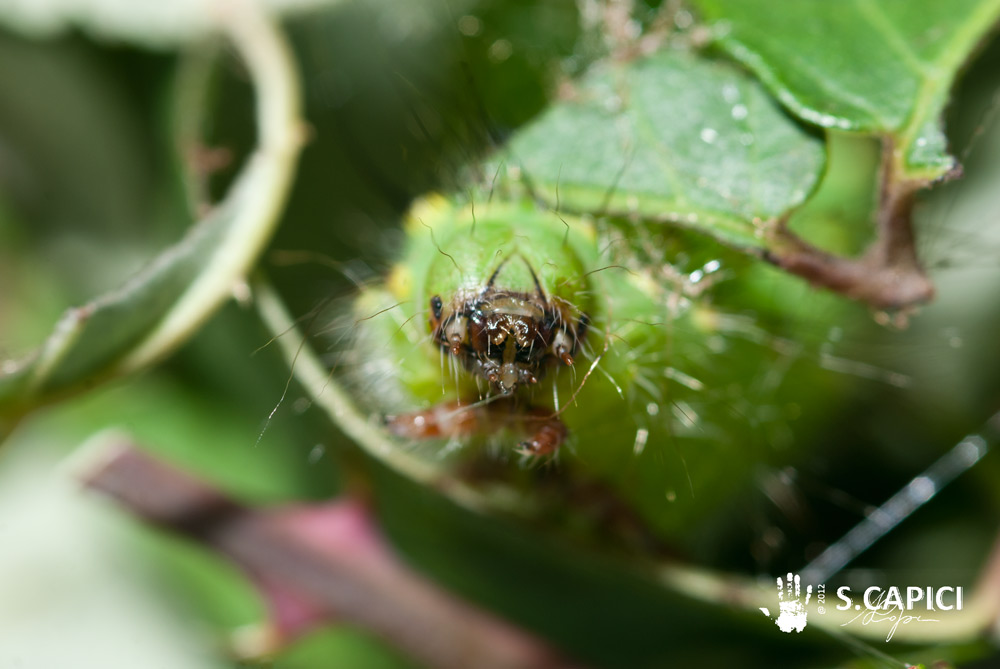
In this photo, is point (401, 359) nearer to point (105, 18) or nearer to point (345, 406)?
point (345, 406)

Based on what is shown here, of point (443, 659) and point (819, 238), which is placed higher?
point (819, 238)

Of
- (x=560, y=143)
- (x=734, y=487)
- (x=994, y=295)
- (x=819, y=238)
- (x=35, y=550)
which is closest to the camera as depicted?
(x=560, y=143)

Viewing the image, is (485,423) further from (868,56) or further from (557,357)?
(868,56)

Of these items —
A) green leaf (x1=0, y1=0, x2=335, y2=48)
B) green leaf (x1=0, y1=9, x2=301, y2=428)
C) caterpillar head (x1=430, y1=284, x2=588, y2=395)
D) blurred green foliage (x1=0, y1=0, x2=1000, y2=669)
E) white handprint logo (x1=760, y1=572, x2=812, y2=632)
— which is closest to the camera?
caterpillar head (x1=430, y1=284, x2=588, y2=395)

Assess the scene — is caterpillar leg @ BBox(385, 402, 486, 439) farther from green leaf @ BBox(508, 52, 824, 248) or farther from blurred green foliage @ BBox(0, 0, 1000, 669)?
green leaf @ BBox(508, 52, 824, 248)

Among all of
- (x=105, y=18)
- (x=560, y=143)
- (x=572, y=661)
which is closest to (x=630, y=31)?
(x=560, y=143)

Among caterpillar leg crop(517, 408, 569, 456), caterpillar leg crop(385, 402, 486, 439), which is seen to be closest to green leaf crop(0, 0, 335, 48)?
caterpillar leg crop(385, 402, 486, 439)

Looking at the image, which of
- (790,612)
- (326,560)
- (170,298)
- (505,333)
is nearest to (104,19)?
(170,298)
